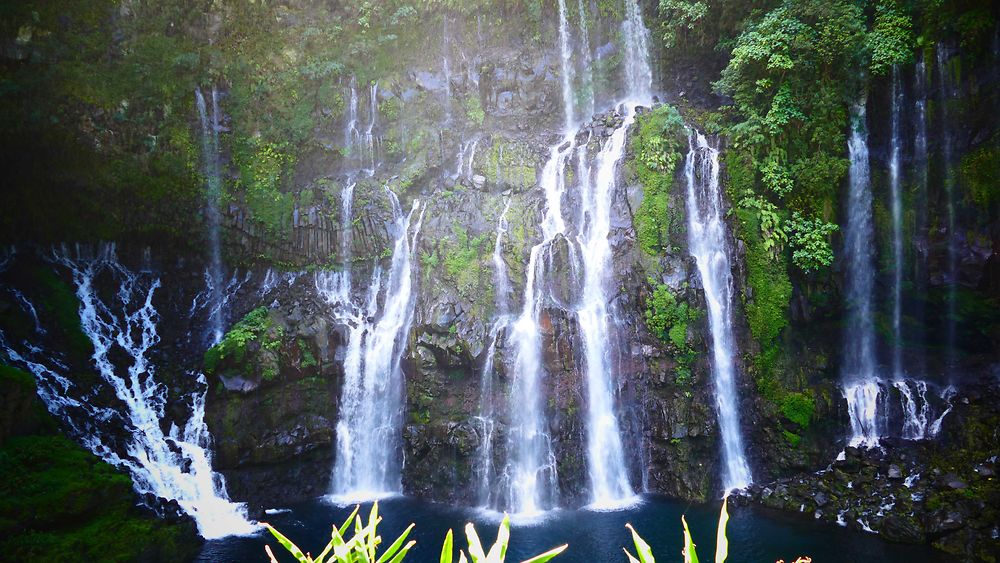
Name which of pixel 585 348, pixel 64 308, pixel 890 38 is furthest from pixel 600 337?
A: pixel 64 308

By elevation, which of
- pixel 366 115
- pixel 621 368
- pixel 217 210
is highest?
pixel 366 115

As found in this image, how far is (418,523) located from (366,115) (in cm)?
1268

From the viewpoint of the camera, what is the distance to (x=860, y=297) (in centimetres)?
1489

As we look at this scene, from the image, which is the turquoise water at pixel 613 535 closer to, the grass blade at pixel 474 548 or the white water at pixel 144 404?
the white water at pixel 144 404

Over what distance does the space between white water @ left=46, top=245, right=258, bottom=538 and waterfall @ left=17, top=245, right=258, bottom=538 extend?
20mm

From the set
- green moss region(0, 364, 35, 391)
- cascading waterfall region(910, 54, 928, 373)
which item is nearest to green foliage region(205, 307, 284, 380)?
green moss region(0, 364, 35, 391)

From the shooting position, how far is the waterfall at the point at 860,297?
14.2m

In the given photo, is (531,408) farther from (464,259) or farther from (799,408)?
(799,408)

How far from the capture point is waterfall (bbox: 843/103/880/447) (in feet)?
46.6

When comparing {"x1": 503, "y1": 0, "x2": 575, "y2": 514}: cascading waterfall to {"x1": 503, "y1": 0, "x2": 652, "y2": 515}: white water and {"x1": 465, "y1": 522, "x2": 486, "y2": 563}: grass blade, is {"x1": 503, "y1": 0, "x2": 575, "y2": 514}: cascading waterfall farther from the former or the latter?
{"x1": 465, "y1": 522, "x2": 486, "y2": 563}: grass blade

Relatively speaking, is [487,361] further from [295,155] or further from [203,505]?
[295,155]

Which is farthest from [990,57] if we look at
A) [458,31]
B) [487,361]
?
[458,31]

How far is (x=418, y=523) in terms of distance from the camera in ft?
42.2

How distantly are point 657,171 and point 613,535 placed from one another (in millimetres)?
9154
